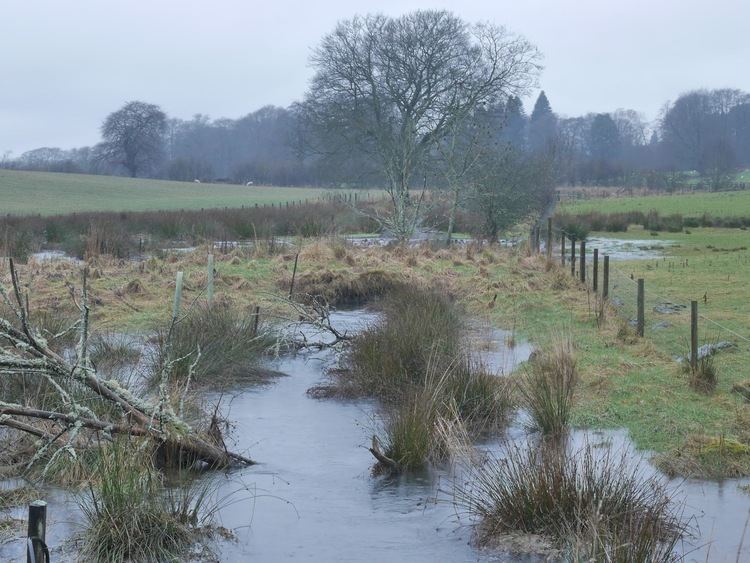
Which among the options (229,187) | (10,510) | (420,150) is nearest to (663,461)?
(10,510)

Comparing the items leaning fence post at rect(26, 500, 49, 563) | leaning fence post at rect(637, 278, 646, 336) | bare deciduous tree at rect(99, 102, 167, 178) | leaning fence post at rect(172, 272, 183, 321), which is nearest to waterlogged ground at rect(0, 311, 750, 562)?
leaning fence post at rect(172, 272, 183, 321)

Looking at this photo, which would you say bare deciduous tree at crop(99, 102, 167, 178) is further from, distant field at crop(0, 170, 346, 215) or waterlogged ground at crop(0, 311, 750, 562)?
waterlogged ground at crop(0, 311, 750, 562)

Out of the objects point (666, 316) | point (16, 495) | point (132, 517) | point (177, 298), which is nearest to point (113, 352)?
point (16, 495)

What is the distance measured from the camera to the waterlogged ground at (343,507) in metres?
7.32

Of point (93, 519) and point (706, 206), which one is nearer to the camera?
point (93, 519)

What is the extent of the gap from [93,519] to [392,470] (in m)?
2.94

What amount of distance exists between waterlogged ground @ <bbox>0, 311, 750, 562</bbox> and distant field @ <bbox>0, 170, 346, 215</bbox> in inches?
1759

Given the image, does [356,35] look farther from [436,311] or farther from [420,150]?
[436,311]

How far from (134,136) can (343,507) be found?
308ft

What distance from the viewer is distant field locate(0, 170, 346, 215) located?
59531mm

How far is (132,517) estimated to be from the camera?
7.06m

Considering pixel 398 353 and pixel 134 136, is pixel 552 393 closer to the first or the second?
pixel 398 353

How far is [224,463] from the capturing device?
9.20 meters

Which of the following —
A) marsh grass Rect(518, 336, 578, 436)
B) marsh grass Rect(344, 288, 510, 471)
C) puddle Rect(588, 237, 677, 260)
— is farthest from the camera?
puddle Rect(588, 237, 677, 260)
